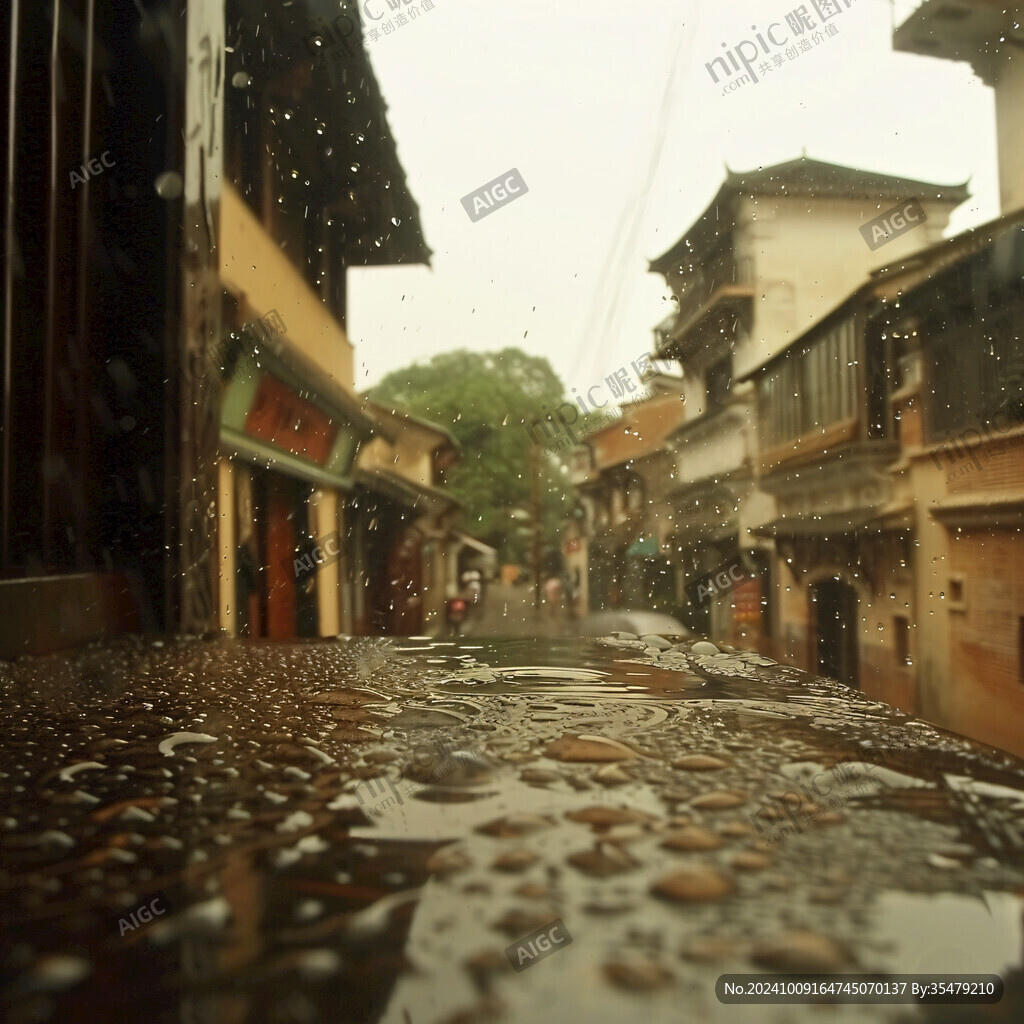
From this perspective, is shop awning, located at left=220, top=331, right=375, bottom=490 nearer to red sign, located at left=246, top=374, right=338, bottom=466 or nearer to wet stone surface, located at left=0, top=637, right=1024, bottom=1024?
Result: red sign, located at left=246, top=374, right=338, bottom=466

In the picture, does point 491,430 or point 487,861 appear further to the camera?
point 491,430

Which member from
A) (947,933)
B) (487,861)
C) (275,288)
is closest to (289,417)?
(275,288)

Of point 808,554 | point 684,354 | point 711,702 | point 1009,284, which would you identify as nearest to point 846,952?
point 711,702

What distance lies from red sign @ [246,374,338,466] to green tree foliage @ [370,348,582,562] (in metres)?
0.54

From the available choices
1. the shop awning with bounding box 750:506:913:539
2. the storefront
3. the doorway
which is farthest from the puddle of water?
the doorway

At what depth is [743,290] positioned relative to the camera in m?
3.13

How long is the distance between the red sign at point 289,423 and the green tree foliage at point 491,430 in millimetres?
539

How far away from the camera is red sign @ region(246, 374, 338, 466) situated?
2872 mm

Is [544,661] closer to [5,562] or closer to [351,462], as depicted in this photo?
[5,562]

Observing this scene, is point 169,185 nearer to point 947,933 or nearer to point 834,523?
point 947,933

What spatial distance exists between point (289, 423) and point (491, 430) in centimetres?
98

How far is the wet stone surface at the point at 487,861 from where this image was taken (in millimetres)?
311

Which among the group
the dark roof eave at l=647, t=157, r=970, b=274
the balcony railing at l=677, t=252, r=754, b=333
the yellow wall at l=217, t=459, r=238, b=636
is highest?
the dark roof eave at l=647, t=157, r=970, b=274

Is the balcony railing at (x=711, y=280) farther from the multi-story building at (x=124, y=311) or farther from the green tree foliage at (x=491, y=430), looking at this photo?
the multi-story building at (x=124, y=311)
